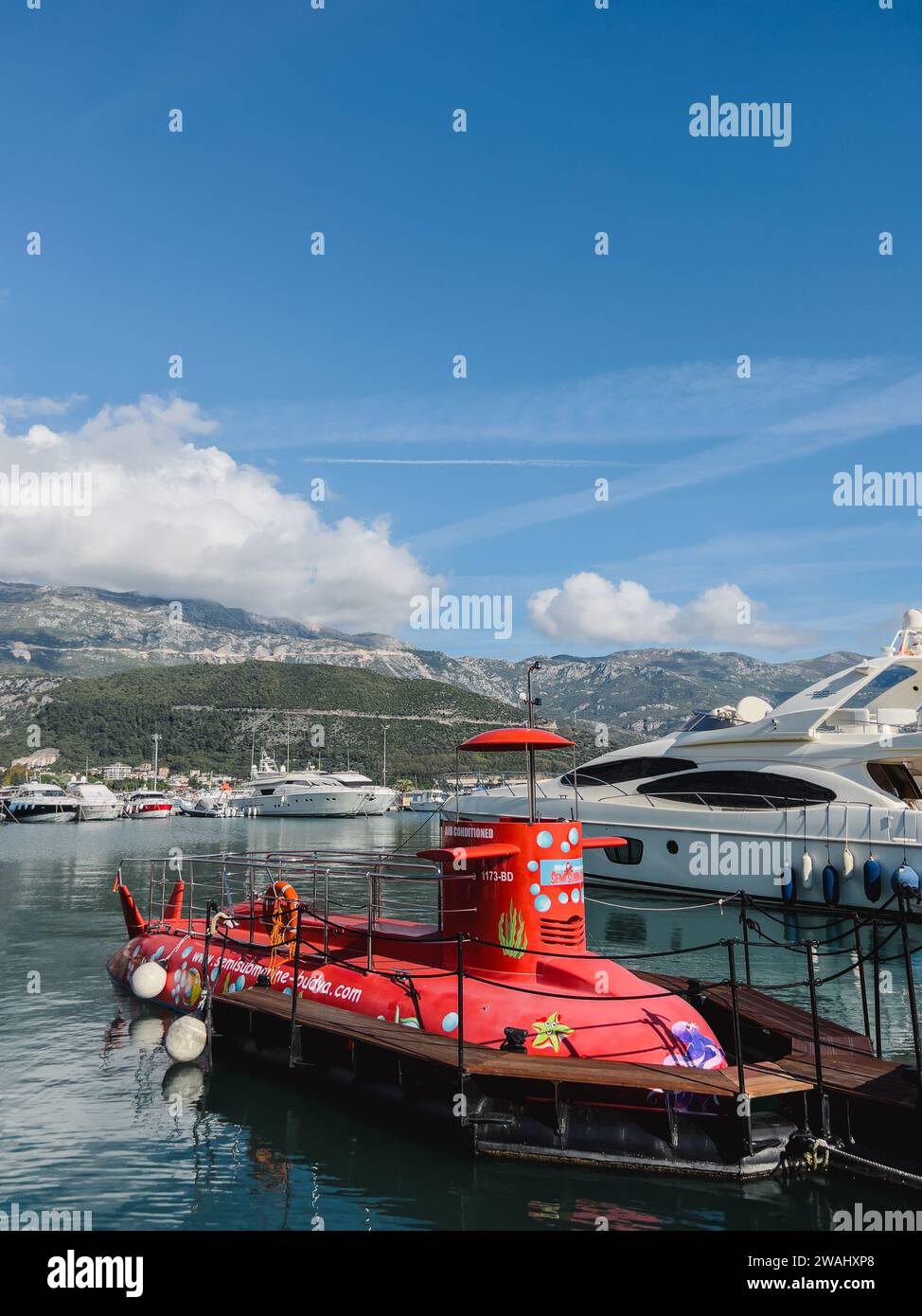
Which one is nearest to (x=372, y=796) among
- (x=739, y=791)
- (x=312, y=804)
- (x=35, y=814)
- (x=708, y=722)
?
(x=312, y=804)

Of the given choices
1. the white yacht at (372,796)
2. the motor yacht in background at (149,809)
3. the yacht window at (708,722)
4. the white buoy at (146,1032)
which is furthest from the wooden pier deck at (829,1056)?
the motor yacht in background at (149,809)

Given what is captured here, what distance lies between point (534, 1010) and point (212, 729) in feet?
565

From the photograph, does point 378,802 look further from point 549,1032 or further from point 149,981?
point 549,1032

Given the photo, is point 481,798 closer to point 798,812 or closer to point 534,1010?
point 798,812

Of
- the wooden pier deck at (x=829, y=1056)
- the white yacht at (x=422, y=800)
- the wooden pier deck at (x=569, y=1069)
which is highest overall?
the wooden pier deck at (x=569, y=1069)

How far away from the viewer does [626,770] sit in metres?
35.8

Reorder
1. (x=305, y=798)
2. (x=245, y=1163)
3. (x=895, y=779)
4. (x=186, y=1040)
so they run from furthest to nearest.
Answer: (x=305, y=798) < (x=895, y=779) < (x=186, y=1040) < (x=245, y=1163)

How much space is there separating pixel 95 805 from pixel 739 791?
80.0 m

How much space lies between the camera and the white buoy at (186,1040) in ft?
47.2

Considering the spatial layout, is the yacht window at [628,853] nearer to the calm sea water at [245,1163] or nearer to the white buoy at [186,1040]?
the calm sea water at [245,1163]

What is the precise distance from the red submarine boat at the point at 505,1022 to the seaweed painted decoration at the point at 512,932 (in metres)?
0.02
